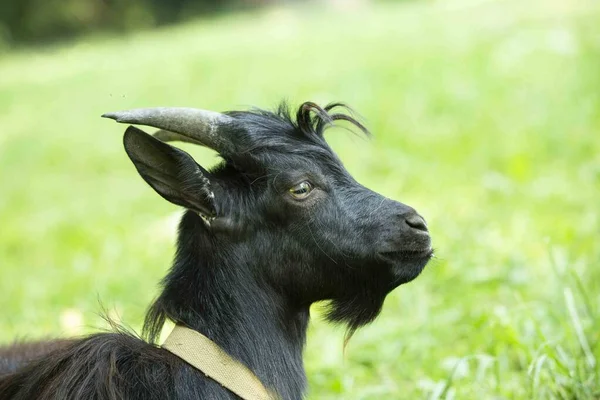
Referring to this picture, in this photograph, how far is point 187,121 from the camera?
132 inches

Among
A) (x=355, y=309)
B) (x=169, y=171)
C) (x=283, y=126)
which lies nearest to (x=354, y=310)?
(x=355, y=309)

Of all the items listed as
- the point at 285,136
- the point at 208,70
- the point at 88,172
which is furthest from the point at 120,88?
the point at 285,136

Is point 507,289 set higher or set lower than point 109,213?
higher

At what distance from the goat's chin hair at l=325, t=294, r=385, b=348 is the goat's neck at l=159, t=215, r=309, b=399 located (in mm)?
270

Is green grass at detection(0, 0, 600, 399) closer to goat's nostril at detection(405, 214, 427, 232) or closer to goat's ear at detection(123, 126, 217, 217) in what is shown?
goat's ear at detection(123, 126, 217, 217)

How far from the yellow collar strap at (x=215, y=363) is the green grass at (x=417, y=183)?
2.45ft

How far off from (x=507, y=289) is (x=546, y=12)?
8590 millimetres

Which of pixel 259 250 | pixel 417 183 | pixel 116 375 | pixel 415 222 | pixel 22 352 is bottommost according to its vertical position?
pixel 417 183

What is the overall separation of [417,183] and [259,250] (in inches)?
199

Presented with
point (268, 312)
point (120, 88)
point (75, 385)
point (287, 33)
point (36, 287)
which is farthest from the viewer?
point (287, 33)

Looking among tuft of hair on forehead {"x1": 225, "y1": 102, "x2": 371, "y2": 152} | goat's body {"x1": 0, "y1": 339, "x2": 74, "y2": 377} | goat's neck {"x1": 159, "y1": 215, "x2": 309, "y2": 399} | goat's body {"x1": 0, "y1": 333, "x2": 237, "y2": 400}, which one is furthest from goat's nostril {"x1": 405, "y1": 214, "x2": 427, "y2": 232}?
goat's body {"x1": 0, "y1": 339, "x2": 74, "y2": 377}

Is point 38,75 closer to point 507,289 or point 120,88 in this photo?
point 120,88

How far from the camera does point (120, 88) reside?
562 inches

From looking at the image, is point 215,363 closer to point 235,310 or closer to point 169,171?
point 235,310
